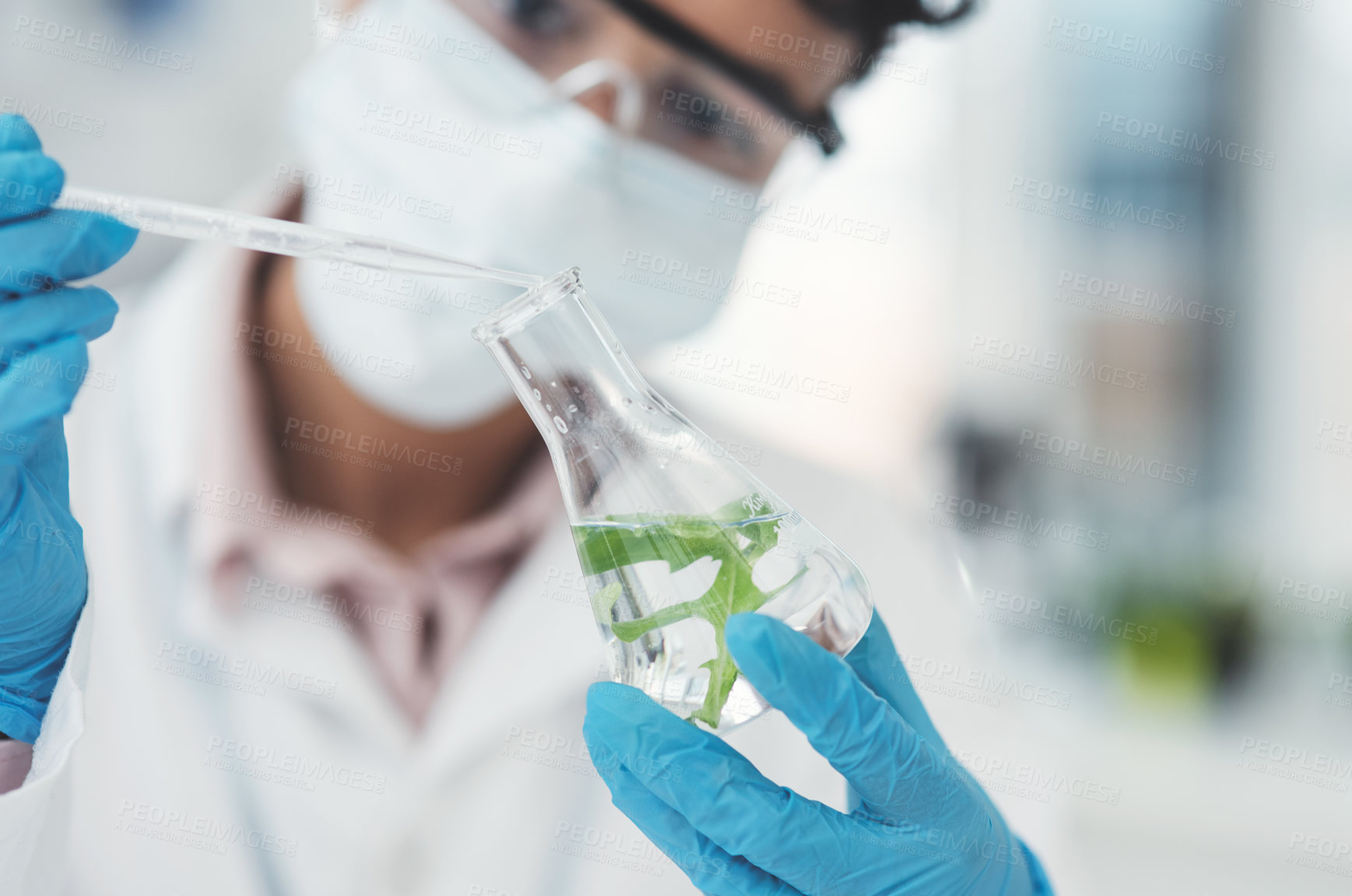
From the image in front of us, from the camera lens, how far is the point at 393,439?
5.12 feet

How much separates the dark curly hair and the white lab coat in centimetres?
108

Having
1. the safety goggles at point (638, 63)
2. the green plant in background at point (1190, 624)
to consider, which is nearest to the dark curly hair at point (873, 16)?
the safety goggles at point (638, 63)

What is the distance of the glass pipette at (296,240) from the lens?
72 centimetres

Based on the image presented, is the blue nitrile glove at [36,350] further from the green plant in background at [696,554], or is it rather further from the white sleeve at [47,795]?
the green plant in background at [696,554]

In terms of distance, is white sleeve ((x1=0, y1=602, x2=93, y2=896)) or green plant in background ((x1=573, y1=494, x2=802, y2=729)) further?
white sleeve ((x1=0, y1=602, x2=93, y2=896))

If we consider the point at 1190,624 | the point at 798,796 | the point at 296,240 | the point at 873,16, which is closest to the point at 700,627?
the point at 798,796

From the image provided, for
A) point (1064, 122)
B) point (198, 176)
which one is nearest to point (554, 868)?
point (198, 176)

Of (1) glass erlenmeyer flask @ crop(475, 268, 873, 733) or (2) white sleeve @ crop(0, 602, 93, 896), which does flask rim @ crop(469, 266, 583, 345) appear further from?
(2) white sleeve @ crop(0, 602, 93, 896)

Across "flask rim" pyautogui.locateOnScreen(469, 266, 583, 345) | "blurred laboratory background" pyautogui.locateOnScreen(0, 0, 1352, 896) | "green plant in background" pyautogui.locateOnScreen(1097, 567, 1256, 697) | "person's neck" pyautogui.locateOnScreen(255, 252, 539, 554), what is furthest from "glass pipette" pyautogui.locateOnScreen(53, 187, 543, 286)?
"green plant in background" pyautogui.locateOnScreen(1097, 567, 1256, 697)

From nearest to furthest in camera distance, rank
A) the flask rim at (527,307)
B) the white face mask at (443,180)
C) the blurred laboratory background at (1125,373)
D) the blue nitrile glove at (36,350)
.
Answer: the flask rim at (527,307) → the blue nitrile glove at (36,350) → the white face mask at (443,180) → the blurred laboratory background at (1125,373)

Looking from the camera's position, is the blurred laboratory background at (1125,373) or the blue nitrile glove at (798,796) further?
the blurred laboratory background at (1125,373)

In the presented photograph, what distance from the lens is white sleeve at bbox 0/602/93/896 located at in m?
0.89

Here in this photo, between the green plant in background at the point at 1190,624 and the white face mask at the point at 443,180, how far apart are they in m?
2.04

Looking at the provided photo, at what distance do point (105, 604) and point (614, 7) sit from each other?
1261 mm
